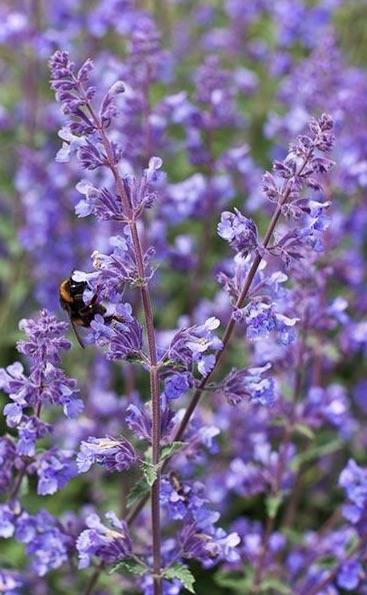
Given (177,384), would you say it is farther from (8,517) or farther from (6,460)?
(8,517)

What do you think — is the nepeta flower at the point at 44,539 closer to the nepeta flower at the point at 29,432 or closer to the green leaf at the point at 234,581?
the nepeta flower at the point at 29,432

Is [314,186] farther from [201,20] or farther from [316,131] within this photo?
[201,20]

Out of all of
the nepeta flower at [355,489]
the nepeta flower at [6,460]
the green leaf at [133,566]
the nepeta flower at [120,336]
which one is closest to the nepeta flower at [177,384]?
the nepeta flower at [120,336]

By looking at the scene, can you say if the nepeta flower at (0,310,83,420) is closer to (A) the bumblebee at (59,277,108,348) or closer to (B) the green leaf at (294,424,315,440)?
(A) the bumblebee at (59,277,108,348)

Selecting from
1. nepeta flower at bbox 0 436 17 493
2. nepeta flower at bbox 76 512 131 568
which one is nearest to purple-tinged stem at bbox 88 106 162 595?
nepeta flower at bbox 76 512 131 568

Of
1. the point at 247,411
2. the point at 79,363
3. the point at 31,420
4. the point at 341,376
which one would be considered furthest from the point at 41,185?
the point at 31,420

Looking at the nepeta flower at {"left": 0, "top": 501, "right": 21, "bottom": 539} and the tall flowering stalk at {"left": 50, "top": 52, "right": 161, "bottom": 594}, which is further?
the nepeta flower at {"left": 0, "top": 501, "right": 21, "bottom": 539}
